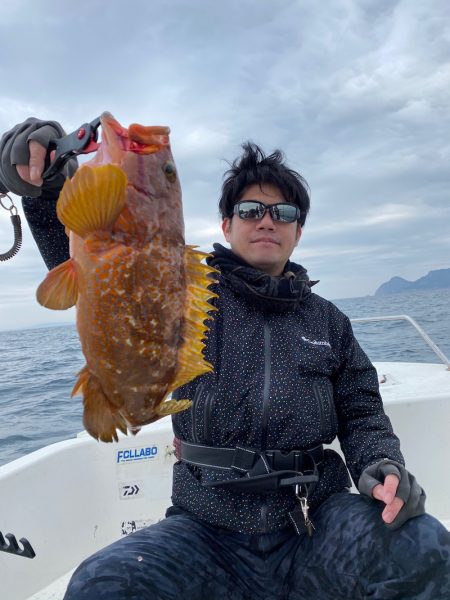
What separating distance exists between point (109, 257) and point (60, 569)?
3.04 meters

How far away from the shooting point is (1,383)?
37.6 ft

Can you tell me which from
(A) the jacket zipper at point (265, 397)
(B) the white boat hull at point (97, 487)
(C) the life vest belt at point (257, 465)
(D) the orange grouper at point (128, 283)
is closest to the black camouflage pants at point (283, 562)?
(C) the life vest belt at point (257, 465)

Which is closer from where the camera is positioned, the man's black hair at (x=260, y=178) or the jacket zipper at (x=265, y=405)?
the jacket zipper at (x=265, y=405)

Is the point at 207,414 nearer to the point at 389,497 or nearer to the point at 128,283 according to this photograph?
the point at 389,497

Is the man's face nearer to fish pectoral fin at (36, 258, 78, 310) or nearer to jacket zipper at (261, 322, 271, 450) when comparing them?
jacket zipper at (261, 322, 271, 450)

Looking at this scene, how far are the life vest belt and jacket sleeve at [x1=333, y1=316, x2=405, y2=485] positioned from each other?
0.31 m

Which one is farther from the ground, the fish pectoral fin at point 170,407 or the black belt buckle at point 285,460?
the fish pectoral fin at point 170,407

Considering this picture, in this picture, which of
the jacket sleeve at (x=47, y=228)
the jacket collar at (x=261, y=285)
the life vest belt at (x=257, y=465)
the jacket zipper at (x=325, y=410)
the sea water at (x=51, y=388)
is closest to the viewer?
the jacket sleeve at (x=47, y=228)

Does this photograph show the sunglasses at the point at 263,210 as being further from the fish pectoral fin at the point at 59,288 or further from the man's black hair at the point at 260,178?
the fish pectoral fin at the point at 59,288

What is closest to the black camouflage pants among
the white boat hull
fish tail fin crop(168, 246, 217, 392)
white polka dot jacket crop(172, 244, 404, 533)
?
white polka dot jacket crop(172, 244, 404, 533)

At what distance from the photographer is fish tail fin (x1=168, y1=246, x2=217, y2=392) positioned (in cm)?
172

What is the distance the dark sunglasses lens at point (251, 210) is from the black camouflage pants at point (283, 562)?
1.65m

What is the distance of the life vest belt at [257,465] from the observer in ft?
8.12

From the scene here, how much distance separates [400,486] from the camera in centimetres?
233
